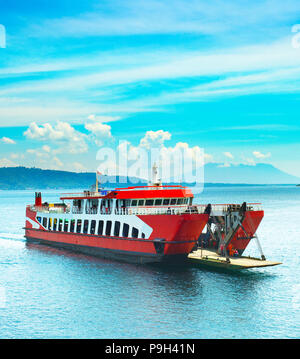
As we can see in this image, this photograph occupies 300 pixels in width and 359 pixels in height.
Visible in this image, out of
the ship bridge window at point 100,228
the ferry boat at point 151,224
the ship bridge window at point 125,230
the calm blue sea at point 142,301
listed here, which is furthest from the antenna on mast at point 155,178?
the calm blue sea at point 142,301

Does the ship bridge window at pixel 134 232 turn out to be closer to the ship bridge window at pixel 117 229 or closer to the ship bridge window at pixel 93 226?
the ship bridge window at pixel 117 229

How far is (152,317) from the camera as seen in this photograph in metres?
25.6

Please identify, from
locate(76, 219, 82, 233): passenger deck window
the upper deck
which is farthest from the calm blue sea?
the upper deck

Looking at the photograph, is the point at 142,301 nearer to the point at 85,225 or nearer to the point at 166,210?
the point at 166,210

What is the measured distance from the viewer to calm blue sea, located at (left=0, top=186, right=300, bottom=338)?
24000 millimetres

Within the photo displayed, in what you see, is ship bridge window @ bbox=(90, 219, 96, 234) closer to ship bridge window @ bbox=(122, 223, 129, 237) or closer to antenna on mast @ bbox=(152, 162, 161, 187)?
ship bridge window @ bbox=(122, 223, 129, 237)

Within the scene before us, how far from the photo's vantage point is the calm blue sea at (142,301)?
2400 cm

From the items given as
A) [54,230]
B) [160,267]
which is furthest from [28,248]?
[160,267]

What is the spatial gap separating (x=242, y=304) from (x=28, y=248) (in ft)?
112

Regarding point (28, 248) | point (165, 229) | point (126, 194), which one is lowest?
point (28, 248)

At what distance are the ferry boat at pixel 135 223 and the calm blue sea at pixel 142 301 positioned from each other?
67.8 inches

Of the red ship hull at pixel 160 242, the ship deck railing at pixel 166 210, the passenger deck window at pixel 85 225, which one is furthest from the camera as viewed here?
the passenger deck window at pixel 85 225
